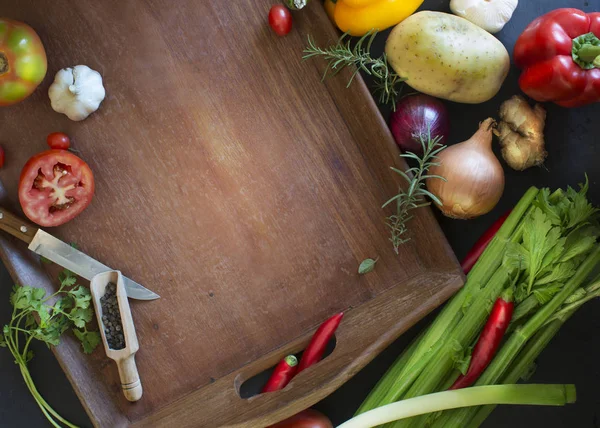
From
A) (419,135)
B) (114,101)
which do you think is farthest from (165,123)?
(419,135)

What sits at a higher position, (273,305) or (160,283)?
(160,283)

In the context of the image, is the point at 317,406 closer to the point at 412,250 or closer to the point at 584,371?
the point at 412,250

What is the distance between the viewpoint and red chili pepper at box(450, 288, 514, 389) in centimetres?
130

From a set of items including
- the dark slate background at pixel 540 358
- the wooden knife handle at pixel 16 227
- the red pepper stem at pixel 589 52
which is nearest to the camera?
the red pepper stem at pixel 589 52

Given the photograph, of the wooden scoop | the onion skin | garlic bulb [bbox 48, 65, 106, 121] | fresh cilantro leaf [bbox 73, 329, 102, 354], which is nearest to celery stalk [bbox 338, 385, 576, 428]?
the onion skin

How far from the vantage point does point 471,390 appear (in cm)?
128

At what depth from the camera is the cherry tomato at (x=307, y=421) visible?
1424 millimetres

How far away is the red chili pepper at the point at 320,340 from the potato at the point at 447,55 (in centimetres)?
60

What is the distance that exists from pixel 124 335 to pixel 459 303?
799 millimetres

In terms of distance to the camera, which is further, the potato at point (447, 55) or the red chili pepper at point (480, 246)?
the red chili pepper at point (480, 246)

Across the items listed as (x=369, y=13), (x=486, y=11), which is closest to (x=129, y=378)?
(x=369, y=13)

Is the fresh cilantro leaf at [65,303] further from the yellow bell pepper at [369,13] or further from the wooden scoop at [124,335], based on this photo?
the yellow bell pepper at [369,13]

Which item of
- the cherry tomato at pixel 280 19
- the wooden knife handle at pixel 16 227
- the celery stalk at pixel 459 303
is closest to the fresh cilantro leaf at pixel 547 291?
the celery stalk at pixel 459 303

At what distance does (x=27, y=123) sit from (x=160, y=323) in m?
0.58
